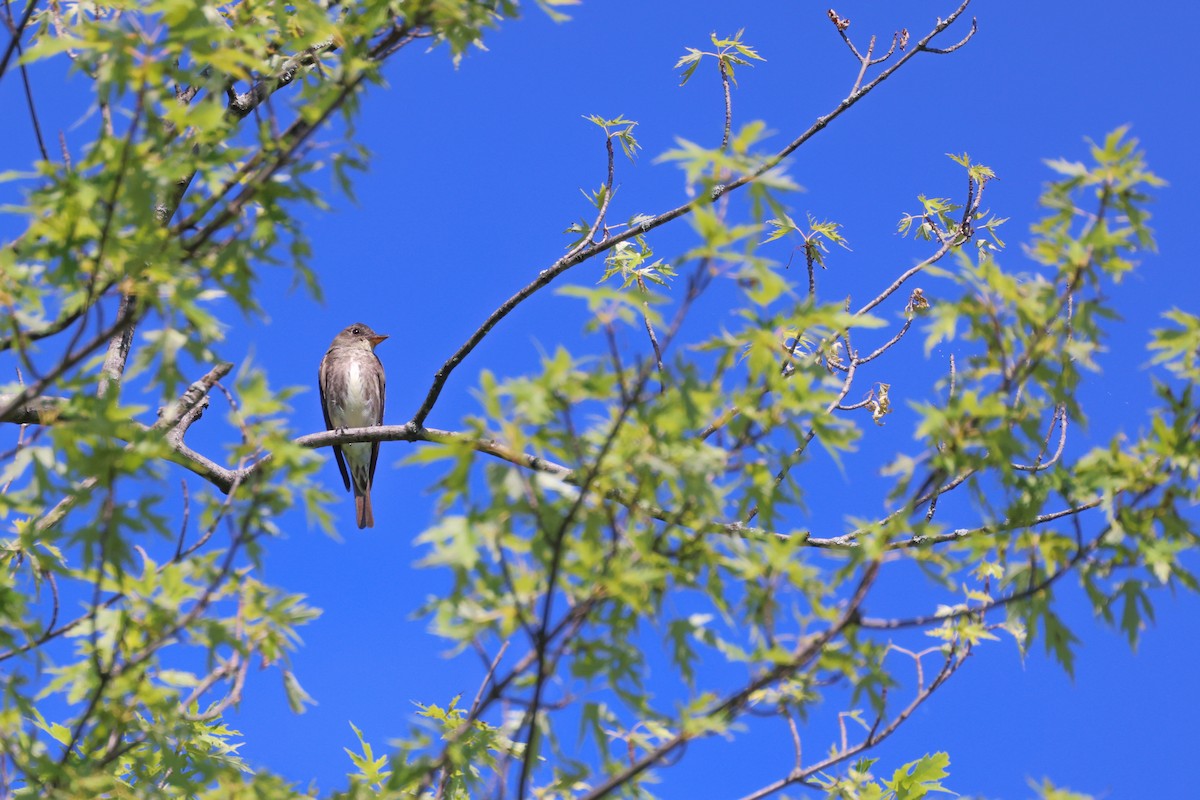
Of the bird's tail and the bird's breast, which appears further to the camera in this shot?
the bird's breast

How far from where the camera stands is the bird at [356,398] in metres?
10.9

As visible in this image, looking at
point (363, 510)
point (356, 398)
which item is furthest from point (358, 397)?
point (363, 510)

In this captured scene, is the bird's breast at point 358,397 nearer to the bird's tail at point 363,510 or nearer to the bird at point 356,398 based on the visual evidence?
the bird at point 356,398

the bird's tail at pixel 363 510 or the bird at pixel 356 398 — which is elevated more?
the bird at pixel 356 398

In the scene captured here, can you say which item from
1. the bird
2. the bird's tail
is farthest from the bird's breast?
the bird's tail

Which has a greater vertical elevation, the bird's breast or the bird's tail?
the bird's breast

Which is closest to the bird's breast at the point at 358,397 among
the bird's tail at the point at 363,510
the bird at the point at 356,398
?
the bird at the point at 356,398

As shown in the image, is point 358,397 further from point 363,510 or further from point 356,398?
point 363,510

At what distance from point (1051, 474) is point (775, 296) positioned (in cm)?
100

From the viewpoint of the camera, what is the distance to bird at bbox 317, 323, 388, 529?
1088 cm

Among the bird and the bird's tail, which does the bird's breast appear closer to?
the bird

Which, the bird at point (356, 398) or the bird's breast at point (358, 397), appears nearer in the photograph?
the bird at point (356, 398)

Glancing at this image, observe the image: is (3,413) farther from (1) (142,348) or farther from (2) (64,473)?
(1) (142,348)

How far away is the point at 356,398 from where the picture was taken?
11.2 metres
